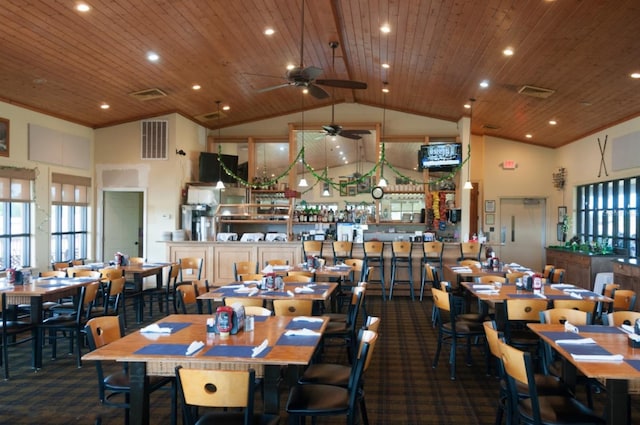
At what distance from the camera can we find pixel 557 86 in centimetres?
793

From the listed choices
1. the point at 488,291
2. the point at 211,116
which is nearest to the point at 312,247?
the point at 488,291

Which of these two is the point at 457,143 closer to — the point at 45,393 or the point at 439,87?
the point at 439,87

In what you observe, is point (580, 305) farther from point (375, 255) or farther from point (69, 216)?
point (69, 216)

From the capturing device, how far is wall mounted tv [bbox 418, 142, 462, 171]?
37.7 feet

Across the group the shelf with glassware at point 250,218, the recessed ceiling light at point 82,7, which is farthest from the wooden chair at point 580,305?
the shelf with glassware at point 250,218

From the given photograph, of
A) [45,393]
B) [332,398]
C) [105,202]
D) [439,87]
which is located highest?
[439,87]

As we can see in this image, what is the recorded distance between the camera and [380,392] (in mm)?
4539

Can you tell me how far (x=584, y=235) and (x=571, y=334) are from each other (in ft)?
29.1

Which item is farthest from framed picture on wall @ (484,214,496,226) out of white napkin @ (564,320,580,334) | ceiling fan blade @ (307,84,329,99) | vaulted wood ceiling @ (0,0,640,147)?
white napkin @ (564,320,580,334)

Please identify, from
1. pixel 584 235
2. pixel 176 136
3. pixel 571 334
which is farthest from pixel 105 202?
pixel 584 235

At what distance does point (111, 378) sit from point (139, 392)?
711mm

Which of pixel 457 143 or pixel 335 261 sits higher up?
pixel 457 143

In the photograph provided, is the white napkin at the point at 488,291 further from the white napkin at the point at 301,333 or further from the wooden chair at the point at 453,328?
the white napkin at the point at 301,333

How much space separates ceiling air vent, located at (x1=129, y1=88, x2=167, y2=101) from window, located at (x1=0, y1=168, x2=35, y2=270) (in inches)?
87.3
